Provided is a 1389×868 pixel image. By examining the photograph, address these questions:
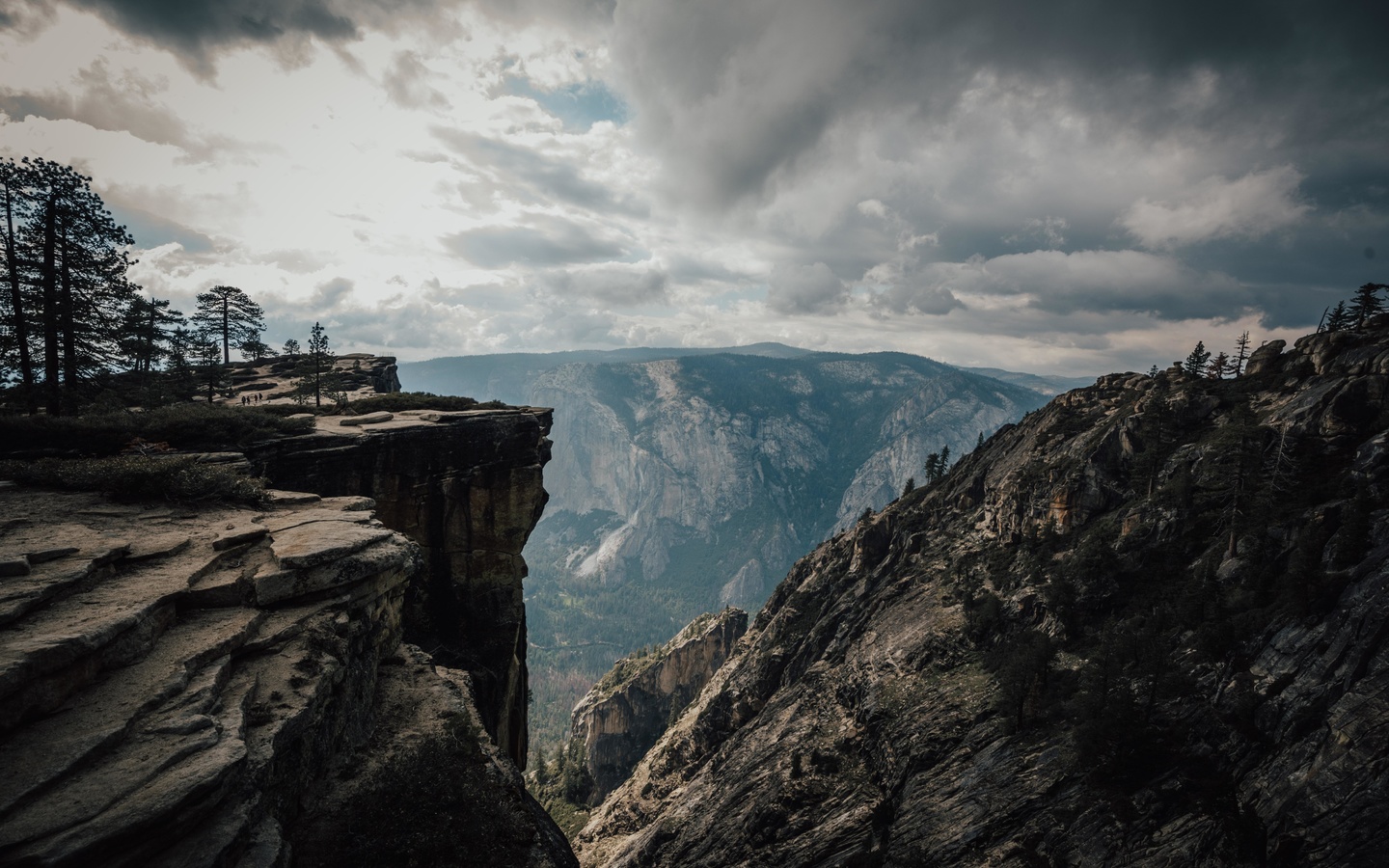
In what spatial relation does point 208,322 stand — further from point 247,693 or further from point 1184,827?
point 1184,827

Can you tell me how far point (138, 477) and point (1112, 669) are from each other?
58.6 metres

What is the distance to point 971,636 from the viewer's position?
52.1 meters

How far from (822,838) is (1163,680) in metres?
30.8

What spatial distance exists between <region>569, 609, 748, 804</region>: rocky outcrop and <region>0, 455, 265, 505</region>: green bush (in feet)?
396

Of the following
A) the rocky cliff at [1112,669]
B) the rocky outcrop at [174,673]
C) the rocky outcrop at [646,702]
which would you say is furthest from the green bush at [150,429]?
the rocky outcrop at [646,702]

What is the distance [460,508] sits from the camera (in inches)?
1474

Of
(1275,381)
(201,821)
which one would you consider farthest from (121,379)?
(1275,381)

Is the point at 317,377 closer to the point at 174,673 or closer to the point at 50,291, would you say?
the point at 50,291

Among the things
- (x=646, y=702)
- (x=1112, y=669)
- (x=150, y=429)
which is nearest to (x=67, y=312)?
(x=150, y=429)

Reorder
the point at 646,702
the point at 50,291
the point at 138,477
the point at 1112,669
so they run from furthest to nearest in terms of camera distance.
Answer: the point at 646,702 → the point at 1112,669 → the point at 50,291 → the point at 138,477

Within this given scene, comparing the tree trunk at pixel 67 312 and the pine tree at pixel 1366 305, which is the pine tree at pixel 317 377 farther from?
the pine tree at pixel 1366 305

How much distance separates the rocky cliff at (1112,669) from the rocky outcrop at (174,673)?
42908 mm

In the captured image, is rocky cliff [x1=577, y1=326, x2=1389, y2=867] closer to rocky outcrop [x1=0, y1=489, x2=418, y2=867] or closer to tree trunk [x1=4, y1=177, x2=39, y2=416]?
rocky outcrop [x1=0, y1=489, x2=418, y2=867]

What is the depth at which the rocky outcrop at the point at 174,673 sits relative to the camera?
951 centimetres
